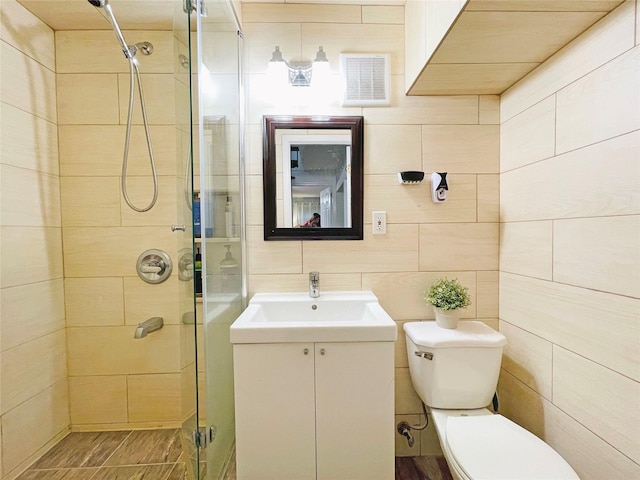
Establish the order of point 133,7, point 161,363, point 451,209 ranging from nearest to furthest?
1. point 133,7
2. point 451,209
3. point 161,363

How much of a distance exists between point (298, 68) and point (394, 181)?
2.54 ft

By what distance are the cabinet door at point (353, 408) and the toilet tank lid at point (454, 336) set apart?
26 cm

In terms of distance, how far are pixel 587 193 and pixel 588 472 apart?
1021 millimetres

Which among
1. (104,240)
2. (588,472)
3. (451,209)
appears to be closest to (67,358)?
(104,240)

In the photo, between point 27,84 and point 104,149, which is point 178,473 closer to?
point 104,149

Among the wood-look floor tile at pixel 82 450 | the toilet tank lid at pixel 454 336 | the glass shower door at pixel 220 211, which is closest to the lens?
the glass shower door at pixel 220 211

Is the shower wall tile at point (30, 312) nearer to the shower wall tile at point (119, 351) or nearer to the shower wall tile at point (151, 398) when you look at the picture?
the shower wall tile at point (119, 351)

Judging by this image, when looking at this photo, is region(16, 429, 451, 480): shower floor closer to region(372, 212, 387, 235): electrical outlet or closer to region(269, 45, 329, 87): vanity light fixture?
region(372, 212, 387, 235): electrical outlet

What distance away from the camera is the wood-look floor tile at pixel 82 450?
1521mm

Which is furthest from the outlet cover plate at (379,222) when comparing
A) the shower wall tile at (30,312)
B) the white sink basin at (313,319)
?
the shower wall tile at (30,312)

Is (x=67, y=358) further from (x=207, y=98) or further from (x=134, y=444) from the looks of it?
(x=207, y=98)

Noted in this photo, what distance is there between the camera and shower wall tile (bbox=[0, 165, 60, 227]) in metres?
1.41

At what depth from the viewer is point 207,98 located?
1.12 metres

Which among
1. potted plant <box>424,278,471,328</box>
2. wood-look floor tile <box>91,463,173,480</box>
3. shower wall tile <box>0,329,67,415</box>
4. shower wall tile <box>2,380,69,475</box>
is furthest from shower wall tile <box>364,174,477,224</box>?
shower wall tile <box>2,380,69,475</box>
